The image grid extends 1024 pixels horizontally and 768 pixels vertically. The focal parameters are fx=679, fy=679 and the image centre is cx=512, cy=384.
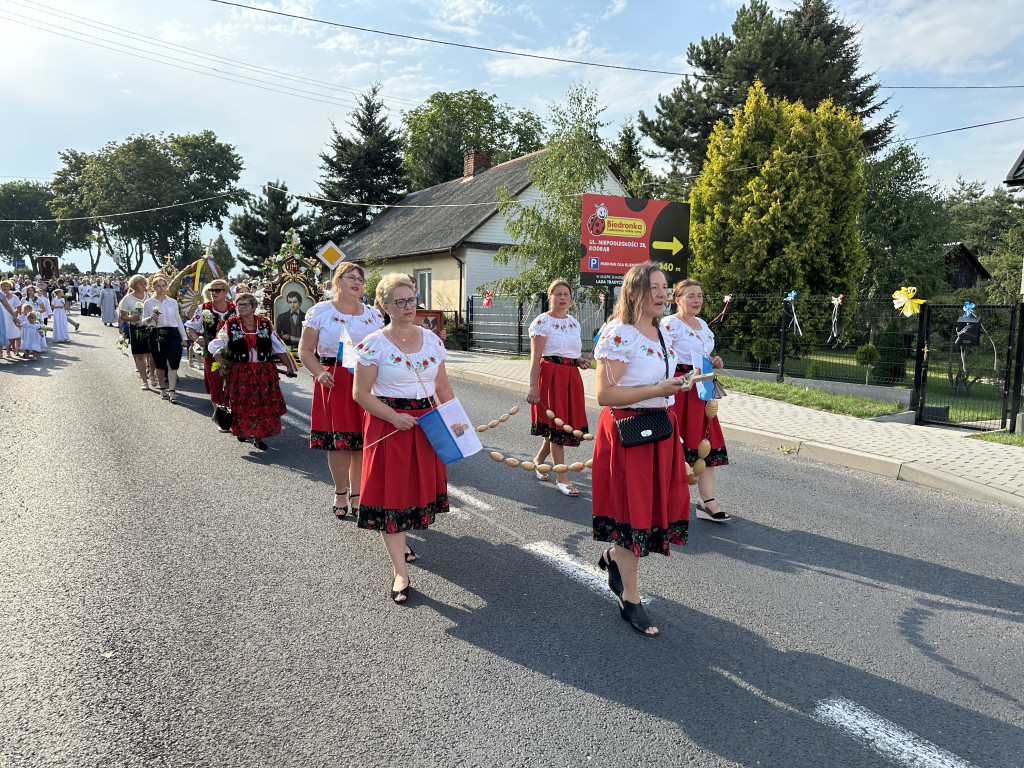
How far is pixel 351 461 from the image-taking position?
5.67m

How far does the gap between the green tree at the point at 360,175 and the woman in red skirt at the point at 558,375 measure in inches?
1563

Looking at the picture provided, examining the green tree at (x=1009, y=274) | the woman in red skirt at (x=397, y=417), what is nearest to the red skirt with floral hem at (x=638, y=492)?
the woman in red skirt at (x=397, y=417)

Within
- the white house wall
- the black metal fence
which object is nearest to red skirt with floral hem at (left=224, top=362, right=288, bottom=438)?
the black metal fence

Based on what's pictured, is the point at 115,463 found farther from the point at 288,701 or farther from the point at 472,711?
the point at 472,711

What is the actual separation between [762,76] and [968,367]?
20711mm

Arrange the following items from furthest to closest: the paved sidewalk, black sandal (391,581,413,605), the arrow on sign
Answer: the arrow on sign < the paved sidewalk < black sandal (391,581,413,605)

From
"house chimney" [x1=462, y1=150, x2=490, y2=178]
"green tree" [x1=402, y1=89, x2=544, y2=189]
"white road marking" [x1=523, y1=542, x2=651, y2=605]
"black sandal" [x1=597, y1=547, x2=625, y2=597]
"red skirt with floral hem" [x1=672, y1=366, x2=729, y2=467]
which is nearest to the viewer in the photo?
"black sandal" [x1=597, y1=547, x2=625, y2=597]

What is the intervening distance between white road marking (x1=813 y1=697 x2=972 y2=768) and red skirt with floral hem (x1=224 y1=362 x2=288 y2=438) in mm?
6599

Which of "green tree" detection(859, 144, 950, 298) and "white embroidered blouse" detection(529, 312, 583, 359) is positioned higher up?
"green tree" detection(859, 144, 950, 298)

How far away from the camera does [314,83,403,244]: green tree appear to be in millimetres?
43781

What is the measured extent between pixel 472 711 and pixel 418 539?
2.30 meters

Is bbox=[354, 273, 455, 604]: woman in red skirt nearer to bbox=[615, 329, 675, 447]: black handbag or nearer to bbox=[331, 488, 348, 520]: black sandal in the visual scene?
bbox=[615, 329, 675, 447]: black handbag

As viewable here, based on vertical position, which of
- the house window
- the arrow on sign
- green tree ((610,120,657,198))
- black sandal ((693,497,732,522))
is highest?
green tree ((610,120,657,198))

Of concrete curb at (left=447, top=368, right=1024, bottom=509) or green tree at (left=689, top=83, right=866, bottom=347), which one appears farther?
green tree at (left=689, top=83, right=866, bottom=347)
